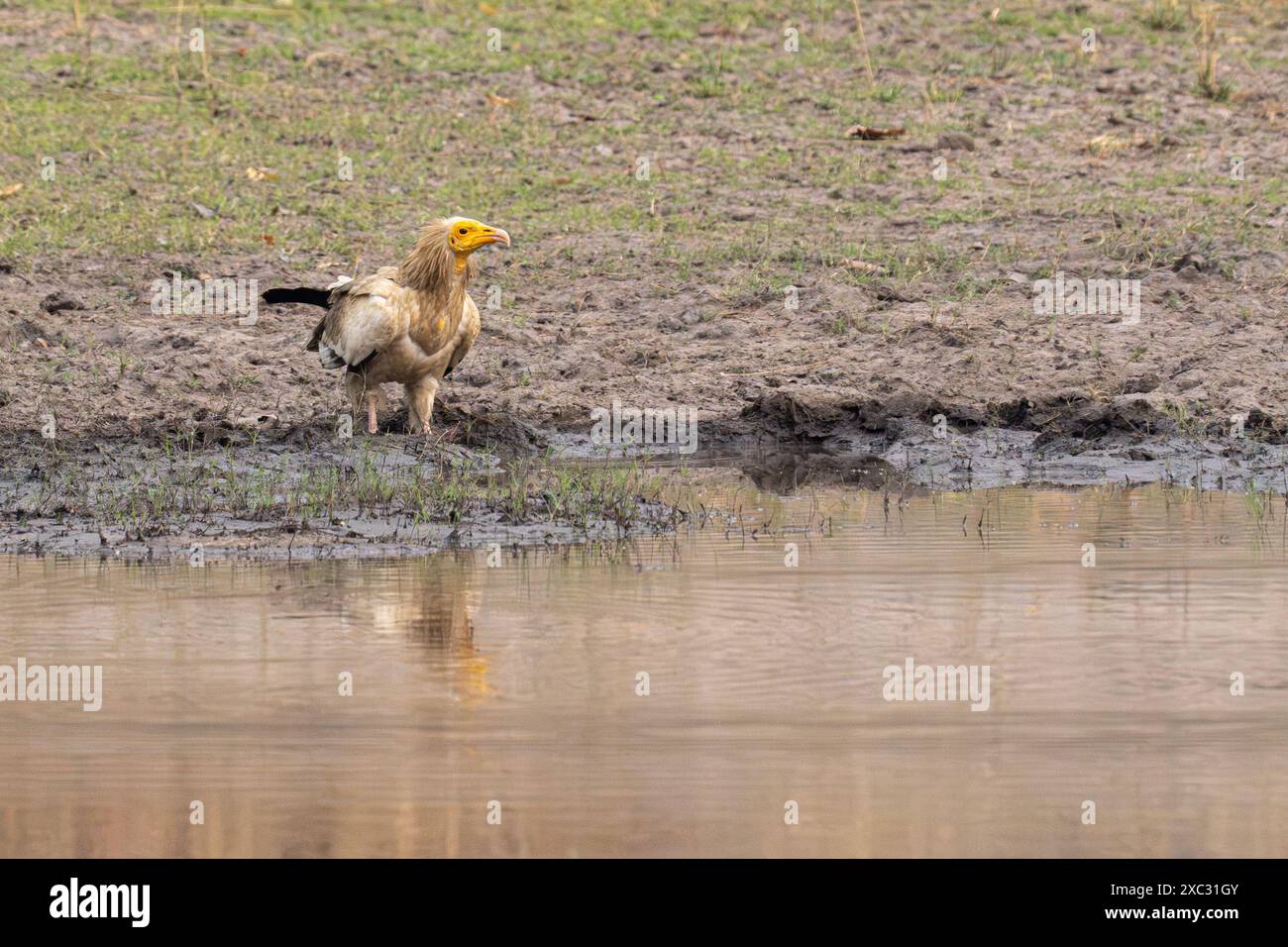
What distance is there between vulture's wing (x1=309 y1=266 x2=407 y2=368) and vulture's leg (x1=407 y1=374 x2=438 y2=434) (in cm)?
43

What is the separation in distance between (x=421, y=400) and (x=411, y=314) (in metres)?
0.65

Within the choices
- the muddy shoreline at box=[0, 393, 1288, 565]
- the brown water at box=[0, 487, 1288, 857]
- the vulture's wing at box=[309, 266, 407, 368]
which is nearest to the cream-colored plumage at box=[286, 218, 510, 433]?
the vulture's wing at box=[309, 266, 407, 368]

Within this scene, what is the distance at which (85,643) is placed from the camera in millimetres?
7258

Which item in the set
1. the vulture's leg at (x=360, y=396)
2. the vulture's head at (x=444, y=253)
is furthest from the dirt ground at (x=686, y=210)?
the vulture's head at (x=444, y=253)

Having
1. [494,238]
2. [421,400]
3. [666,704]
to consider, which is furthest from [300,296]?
[666,704]

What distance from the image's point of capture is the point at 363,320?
1090cm

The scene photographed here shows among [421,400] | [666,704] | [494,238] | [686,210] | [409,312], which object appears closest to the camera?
[666,704]

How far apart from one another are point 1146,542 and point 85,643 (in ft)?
14.7

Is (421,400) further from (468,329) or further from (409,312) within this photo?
(409,312)

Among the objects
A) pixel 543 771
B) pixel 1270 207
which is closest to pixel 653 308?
pixel 1270 207

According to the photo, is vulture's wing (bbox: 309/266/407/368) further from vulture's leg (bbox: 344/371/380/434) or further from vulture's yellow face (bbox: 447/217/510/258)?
vulture's yellow face (bbox: 447/217/510/258)

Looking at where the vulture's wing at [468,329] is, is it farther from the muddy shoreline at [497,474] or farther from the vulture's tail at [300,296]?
the vulture's tail at [300,296]

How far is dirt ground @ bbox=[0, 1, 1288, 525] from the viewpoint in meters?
12.4

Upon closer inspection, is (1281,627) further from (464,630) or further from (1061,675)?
(464,630)
